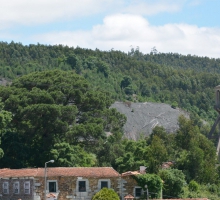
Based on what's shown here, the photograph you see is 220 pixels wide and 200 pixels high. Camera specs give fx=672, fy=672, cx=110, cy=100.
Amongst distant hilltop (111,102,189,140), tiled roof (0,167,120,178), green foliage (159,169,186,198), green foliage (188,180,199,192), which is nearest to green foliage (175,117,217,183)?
green foliage (188,180,199,192)

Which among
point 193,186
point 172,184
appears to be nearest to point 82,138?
point 193,186

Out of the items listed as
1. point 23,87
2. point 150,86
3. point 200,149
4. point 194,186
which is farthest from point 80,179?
point 150,86

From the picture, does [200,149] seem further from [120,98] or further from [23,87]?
[120,98]

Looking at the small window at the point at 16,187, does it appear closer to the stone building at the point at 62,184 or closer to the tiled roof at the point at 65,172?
the stone building at the point at 62,184

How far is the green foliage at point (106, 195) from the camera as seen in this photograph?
4578 cm

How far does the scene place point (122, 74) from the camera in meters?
161

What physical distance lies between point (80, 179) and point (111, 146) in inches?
582

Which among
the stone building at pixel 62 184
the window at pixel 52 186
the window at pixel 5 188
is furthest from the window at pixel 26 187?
the window at pixel 52 186

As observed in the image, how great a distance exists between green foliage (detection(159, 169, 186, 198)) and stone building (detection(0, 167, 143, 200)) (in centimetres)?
293

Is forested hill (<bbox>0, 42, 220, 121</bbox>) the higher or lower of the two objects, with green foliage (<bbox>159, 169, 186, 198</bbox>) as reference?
higher

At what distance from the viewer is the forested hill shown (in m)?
144

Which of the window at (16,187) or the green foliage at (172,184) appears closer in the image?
the window at (16,187)

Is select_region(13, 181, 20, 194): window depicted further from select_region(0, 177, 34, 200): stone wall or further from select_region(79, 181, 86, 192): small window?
select_region(79, 181, 86, 192): small window

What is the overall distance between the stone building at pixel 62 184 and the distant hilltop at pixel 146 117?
5767cm
